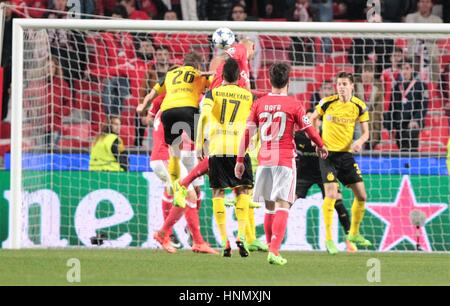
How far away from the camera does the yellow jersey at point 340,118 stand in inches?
523

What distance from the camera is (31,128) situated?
46.3 ft

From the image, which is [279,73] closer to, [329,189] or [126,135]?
[329,189]

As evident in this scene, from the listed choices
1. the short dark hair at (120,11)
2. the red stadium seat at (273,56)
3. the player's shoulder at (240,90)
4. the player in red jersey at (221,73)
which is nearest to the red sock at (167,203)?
the player in red jersey at (221,73)

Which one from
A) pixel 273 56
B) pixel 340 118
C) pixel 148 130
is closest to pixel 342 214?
pixel 340 118

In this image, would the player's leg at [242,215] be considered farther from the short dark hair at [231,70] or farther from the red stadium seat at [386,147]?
the red stadium seat at [386,147]

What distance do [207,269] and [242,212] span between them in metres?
1.53

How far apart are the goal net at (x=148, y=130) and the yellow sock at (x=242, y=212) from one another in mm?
2501

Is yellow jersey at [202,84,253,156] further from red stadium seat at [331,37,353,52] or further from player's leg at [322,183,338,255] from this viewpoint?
red stadium seat at [331,37,353,52]

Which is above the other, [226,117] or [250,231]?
[226,117]

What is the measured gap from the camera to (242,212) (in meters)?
11.6

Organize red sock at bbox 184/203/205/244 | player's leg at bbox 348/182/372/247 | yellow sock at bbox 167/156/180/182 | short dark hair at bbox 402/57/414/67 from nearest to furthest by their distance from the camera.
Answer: red sock at bbox 184/203/205/244 < yellow sock at bbox 167/156/180/182 < player's leg at bbox 348/182/372/247 < short dark hair at bbox 402/57/414/67

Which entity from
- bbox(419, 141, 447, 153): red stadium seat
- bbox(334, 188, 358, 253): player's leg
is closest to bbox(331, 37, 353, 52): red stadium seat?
bbox(419, 141, 447, 153): red stadium seat

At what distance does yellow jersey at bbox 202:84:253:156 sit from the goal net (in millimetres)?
1908

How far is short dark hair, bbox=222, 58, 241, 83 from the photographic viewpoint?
11.5 metres
